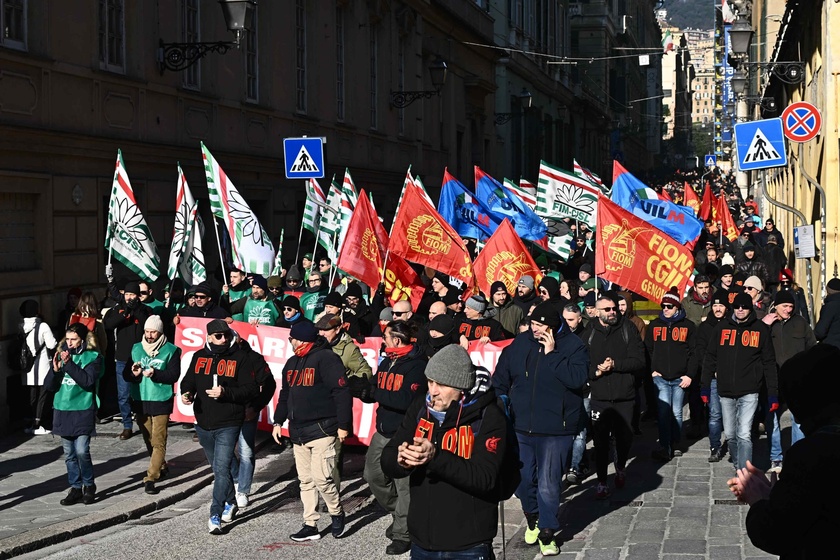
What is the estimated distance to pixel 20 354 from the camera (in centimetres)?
1348

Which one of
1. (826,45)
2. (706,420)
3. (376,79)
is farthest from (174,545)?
(376,79)

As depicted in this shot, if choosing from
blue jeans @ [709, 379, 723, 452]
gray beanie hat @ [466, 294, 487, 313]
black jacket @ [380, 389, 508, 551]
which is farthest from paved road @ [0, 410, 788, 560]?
black jacket @ [380, 389, 508, 551]

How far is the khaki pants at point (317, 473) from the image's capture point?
9328 millimetres

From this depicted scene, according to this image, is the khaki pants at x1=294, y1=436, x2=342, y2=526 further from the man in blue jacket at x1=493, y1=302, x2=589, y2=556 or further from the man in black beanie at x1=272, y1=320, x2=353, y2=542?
the man in blue jacket at x1=493, y1=302, x2=589, y2=556

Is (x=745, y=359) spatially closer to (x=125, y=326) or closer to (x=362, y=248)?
(x=362, y=248)

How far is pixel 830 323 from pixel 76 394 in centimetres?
771

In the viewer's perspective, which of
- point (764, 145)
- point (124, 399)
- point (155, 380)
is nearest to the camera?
point (155, 380)

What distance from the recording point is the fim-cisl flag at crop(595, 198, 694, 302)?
41.7 feet

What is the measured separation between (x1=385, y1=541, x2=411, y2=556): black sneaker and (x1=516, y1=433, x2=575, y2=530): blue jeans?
2.99 ft

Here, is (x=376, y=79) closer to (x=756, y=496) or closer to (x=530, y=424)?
(x=530, y=424)

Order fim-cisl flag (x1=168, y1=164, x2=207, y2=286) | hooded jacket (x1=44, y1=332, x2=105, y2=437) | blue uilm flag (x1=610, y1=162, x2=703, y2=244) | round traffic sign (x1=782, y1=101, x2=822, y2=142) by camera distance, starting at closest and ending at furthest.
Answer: hooded jacket (x1=44, y1=332, x2=105, y2=437) < fim-cisl flag (x1=168, y1=164, x2=207, y2=286) < round traffic sign (x1=782, y1=101, x2=822, y2=142) < blue uilm flag (x1=610, y1=162, x2=703, y2=244)

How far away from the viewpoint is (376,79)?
3089 cm

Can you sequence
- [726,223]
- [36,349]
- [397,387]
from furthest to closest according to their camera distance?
[726,223], [36,349], [397,387]

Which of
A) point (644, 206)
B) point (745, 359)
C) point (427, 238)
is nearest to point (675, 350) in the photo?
point (745, 359)
